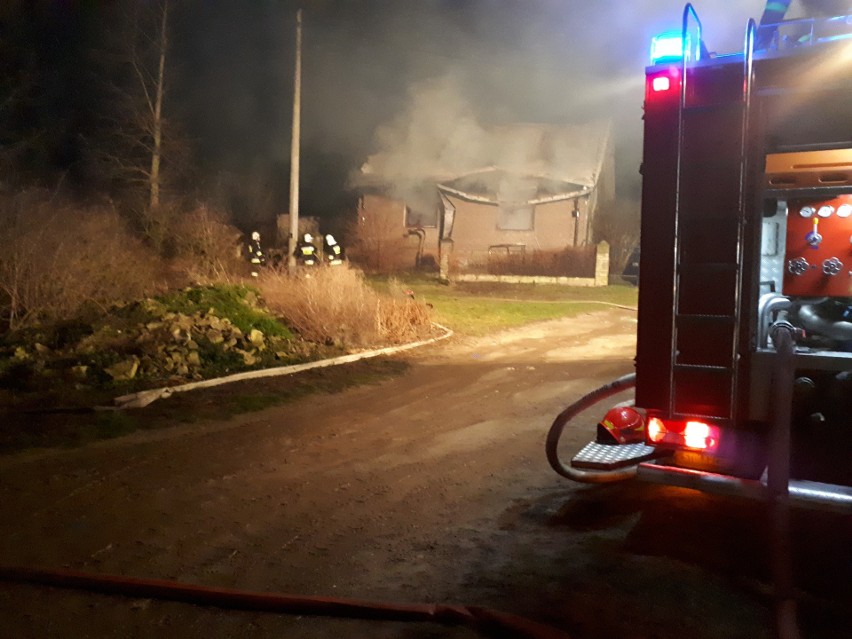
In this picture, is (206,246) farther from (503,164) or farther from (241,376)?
(503,164)

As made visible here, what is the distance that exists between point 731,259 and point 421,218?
26271mm

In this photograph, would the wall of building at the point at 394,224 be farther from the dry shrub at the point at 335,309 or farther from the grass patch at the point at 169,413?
the grass patch at the point at 169,413

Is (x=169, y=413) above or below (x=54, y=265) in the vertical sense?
below

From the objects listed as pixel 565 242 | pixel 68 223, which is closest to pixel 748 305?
pixel 68 223

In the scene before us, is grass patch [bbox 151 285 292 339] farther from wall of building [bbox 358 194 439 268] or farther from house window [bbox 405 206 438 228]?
house window [bbox 405 206 438 228]

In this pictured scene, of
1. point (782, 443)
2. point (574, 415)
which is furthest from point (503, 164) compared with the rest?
point (782, 443)

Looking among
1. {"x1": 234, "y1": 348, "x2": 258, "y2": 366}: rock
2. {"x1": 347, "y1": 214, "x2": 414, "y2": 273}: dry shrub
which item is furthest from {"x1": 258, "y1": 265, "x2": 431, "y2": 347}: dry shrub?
{"x1": 347, "y1": 214, "x2": 414, "y2": 273}: dry shrub

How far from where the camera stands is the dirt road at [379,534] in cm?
358

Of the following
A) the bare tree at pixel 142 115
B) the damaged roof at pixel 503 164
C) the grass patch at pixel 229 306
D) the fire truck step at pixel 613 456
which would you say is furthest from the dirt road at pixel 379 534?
the damaged roof at pixel 503 164

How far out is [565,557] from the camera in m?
4.25

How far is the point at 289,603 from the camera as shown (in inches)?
144

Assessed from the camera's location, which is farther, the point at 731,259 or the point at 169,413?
the point at 169,413

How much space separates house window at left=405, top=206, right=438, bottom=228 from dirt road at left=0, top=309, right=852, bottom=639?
22424 millimetres

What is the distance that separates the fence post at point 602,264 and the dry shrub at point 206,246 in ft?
40.2
